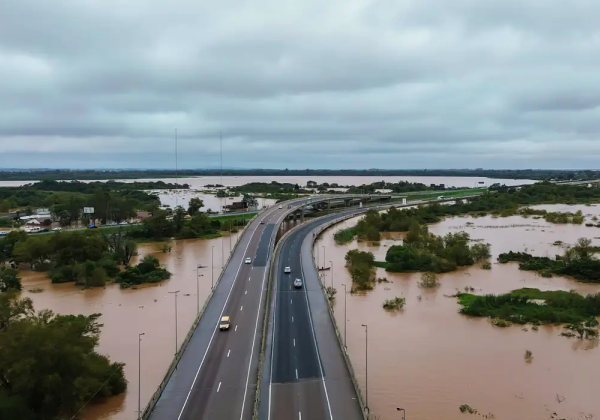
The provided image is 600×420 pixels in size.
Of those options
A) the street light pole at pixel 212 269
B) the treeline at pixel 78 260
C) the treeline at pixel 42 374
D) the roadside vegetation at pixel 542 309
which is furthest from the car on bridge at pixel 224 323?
the treeline at pixel 78 260

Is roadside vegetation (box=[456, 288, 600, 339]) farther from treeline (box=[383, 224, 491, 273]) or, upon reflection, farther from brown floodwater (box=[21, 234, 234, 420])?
brown floodwater (box=[21, 234, 234, 420])

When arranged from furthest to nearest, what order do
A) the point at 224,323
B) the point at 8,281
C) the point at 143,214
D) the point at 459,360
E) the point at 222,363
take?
the point at 143,214, the point at 8,281, the point at 224,323, the point at 459,360, the point at 222,363

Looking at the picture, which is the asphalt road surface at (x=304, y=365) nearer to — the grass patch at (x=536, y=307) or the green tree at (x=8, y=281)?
the grass patch at (x=536, y=307)

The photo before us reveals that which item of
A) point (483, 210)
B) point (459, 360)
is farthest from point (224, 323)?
point (483, 210)

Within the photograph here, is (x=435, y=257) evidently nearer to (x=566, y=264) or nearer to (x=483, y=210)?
(x=566, y=264)

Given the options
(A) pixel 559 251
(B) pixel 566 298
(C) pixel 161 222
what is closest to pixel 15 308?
(B) pixel 566 298

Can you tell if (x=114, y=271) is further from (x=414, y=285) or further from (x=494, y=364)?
(x=494, y=364)

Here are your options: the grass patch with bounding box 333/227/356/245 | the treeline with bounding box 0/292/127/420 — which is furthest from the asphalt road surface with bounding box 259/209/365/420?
the grass patch with bounding box 333/227/356/245
